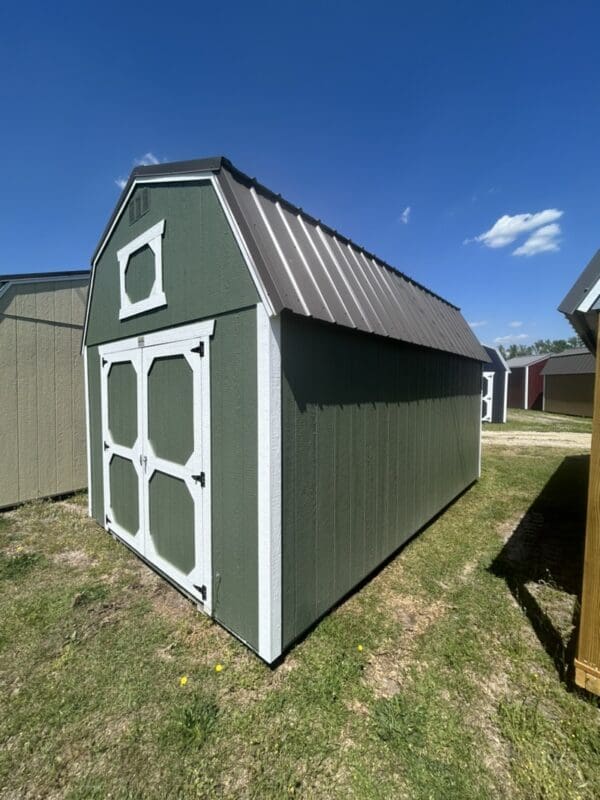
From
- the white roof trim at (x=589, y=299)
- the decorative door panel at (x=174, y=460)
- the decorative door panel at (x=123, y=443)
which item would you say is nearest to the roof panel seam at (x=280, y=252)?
the decorative door panel at (x=174, y=460)

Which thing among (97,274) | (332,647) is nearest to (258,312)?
(332,647)

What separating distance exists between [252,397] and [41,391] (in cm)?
531

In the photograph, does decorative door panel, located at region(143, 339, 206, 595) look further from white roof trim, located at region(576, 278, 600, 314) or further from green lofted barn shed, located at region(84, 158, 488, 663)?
white roof trim, located at region(576, 278, 600, 314)

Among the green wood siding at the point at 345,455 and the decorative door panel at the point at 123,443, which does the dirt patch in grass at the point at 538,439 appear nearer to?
the green wood siding at the point at 345,455

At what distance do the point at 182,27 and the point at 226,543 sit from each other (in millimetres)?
6275

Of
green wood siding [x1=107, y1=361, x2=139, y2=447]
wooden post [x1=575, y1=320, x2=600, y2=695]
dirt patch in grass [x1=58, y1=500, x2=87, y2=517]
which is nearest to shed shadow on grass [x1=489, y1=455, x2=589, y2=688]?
wooden post [x1=575, y1=320, x2=600, y2=695]

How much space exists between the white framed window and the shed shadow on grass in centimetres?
431

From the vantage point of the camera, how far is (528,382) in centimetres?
2453

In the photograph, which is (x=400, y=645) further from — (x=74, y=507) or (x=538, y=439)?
(x=538, y=439)

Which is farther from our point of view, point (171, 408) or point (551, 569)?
point (551, 569)

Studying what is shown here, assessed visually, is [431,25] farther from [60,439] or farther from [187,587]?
[60,439]

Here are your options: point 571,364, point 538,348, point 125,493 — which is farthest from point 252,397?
point 538,348

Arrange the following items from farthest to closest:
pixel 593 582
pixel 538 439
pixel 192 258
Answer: pixel 538 439
pixel 192 258
pixel 593 582

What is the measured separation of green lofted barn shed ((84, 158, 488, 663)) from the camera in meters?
2.30
